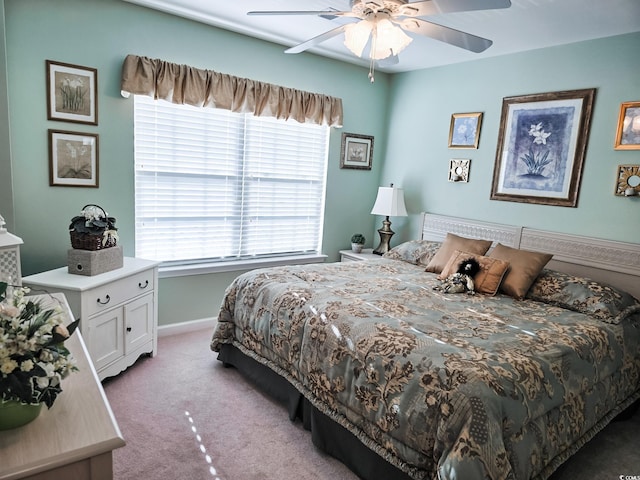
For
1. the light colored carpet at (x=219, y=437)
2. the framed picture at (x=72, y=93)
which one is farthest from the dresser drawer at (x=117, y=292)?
the framed picture at (x=72, y=93)

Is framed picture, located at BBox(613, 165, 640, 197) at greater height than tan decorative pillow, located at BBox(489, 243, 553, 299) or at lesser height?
greater

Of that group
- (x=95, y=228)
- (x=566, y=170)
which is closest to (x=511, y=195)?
(x=566, y=170)

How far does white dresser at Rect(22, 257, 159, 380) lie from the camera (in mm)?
2428

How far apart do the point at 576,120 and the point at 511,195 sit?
0.75 meters

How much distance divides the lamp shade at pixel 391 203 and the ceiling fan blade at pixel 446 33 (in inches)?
83.9

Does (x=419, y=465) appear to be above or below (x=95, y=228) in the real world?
below

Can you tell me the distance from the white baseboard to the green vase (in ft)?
8.48

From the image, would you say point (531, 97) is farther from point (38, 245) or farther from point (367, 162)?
point (38, 245)

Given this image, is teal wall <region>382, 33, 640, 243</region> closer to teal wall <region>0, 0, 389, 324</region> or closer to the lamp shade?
the lamp shade

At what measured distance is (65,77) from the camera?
9.28 ft

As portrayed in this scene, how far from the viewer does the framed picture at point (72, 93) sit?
2.79m

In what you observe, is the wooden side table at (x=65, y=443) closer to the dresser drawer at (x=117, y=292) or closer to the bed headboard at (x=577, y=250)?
the dresser drawer at (x=117, y=292)

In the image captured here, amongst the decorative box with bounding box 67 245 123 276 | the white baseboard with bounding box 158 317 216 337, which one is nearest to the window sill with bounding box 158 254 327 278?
the white baseboard with bounding box 158 317 216 337

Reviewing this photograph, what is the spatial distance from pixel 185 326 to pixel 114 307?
106 centimetres
